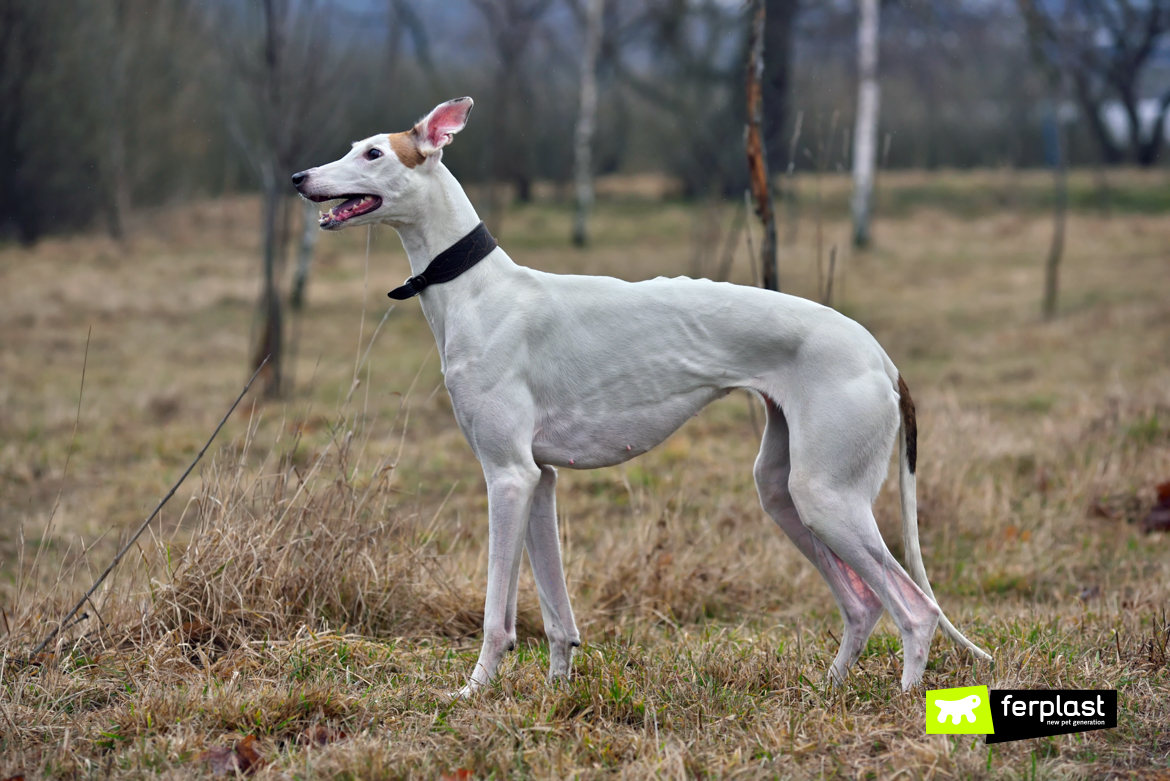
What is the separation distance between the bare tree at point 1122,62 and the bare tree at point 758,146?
26576 mm

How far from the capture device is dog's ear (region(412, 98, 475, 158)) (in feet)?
11.3

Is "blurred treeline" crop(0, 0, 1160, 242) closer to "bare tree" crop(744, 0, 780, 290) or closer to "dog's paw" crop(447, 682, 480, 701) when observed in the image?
"bare tree" crop(744, 0, 780, 290)

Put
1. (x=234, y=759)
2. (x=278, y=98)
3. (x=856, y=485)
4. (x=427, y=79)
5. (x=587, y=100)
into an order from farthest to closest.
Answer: (x=427, y=79) < (x=587, y=100) < (x=278, y=98) < (x=856, y=485) < (x=234, y=759)

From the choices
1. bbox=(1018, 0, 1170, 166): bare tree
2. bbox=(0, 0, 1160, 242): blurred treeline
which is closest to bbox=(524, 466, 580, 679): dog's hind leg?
bbox=(0, 0, 1160, 242): blurred treeline

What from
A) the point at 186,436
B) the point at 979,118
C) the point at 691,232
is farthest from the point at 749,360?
the point at 979,118

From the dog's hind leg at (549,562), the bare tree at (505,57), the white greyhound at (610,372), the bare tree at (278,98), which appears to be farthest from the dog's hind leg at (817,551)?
the bare tree at (505,57)

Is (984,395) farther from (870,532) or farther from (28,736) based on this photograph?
(28,736)

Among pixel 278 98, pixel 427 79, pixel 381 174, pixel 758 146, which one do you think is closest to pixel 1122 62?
pixel 427 79

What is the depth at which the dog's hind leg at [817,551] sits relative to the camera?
3580 millimetres

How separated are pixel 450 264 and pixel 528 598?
5.87 feet

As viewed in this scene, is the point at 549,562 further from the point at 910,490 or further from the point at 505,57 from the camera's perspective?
the point at 505,57

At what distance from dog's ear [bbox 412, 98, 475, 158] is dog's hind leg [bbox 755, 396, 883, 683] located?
4.67 ft

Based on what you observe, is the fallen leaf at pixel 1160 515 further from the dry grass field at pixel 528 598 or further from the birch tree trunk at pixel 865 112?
the birch tree trunk at pixel 865 112

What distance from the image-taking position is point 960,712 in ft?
10.1
